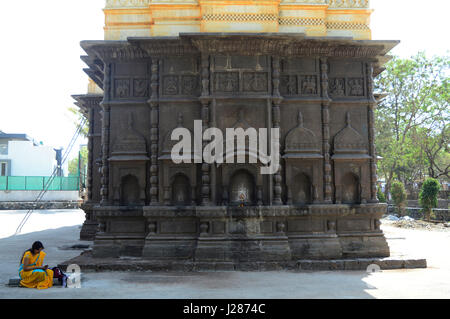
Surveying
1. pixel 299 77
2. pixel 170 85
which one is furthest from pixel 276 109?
pixel 170 85

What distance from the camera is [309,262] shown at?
32.1 ft

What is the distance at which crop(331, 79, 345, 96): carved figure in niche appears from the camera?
11.0 m

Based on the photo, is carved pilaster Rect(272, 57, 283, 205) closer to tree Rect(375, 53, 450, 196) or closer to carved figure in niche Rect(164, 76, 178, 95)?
carved figure in niche Rect(164, 76, 178, 95)

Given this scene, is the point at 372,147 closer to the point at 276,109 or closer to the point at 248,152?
the point at 276,109

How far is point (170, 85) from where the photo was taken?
10617 millimetres

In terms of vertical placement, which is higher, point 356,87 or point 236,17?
point 236,17

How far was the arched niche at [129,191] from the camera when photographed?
35.3 feet

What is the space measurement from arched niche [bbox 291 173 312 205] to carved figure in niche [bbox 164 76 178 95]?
3.90m

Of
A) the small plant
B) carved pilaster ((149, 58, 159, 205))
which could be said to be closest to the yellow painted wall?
carved pilaster ((149, 58, 159, 205))

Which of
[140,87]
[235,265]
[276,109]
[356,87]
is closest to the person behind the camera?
[235,265]

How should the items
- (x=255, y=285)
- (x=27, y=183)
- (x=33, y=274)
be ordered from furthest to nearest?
1. (x=27, y=183)
2. (x=255, y=285)
3. (x=33, y=274)

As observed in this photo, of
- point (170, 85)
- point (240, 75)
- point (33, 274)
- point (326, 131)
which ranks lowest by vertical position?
point (33, 274)

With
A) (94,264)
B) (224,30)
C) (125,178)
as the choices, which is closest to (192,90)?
(224,30)

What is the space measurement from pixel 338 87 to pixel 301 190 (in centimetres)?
298
